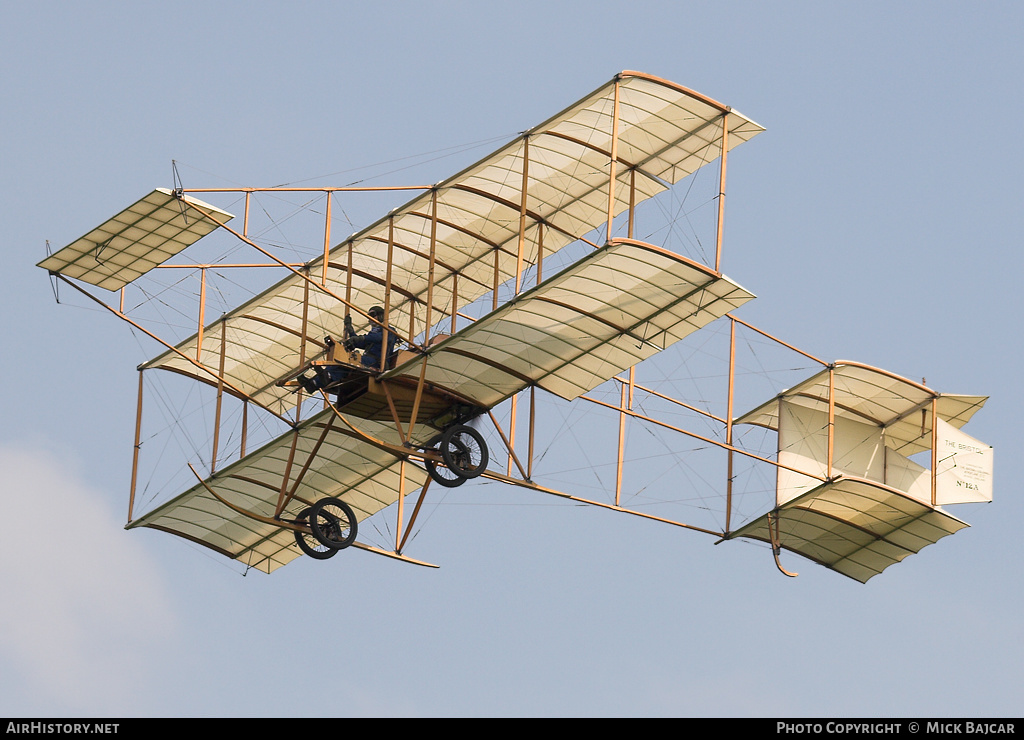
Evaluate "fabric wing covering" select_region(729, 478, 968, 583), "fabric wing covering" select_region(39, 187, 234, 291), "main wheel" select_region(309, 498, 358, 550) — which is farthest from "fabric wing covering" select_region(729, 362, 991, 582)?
"fabric wing covering" select_region(39, 187, 234, 291)

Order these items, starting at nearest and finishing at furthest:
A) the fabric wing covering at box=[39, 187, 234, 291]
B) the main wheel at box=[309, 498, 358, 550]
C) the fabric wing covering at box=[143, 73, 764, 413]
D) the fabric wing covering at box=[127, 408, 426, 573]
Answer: the fabric wing covering at box=[143, 73, 764, 413] → the fabric wing covering at box=[39, 187, 234, 291] → the main wheel at box=[309, 498, 358, 550] → the fabric wing covering at box=[127, 408, 426, 573]

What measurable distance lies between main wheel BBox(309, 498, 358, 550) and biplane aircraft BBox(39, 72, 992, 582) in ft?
0.18

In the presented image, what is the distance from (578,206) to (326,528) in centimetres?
876

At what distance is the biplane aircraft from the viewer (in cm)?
4284

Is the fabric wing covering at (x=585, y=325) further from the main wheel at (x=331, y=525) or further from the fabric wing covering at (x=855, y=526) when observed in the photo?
the fabric wing covering at (x=855, y=526)

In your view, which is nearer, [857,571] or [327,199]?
[327,199]

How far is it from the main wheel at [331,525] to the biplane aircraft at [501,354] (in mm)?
56

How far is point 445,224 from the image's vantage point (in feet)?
148

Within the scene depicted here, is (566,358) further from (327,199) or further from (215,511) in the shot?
(215,511)

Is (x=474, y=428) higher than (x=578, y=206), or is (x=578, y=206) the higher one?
(x=578, y=206)

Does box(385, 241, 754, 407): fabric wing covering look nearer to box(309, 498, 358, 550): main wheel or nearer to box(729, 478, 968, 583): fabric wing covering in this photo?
box(309, 498, 358, 550): main wheel

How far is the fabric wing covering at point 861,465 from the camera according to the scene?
49562 millimetres

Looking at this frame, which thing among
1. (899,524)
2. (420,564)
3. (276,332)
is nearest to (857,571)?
(899,524)

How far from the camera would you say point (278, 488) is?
48.8 m
